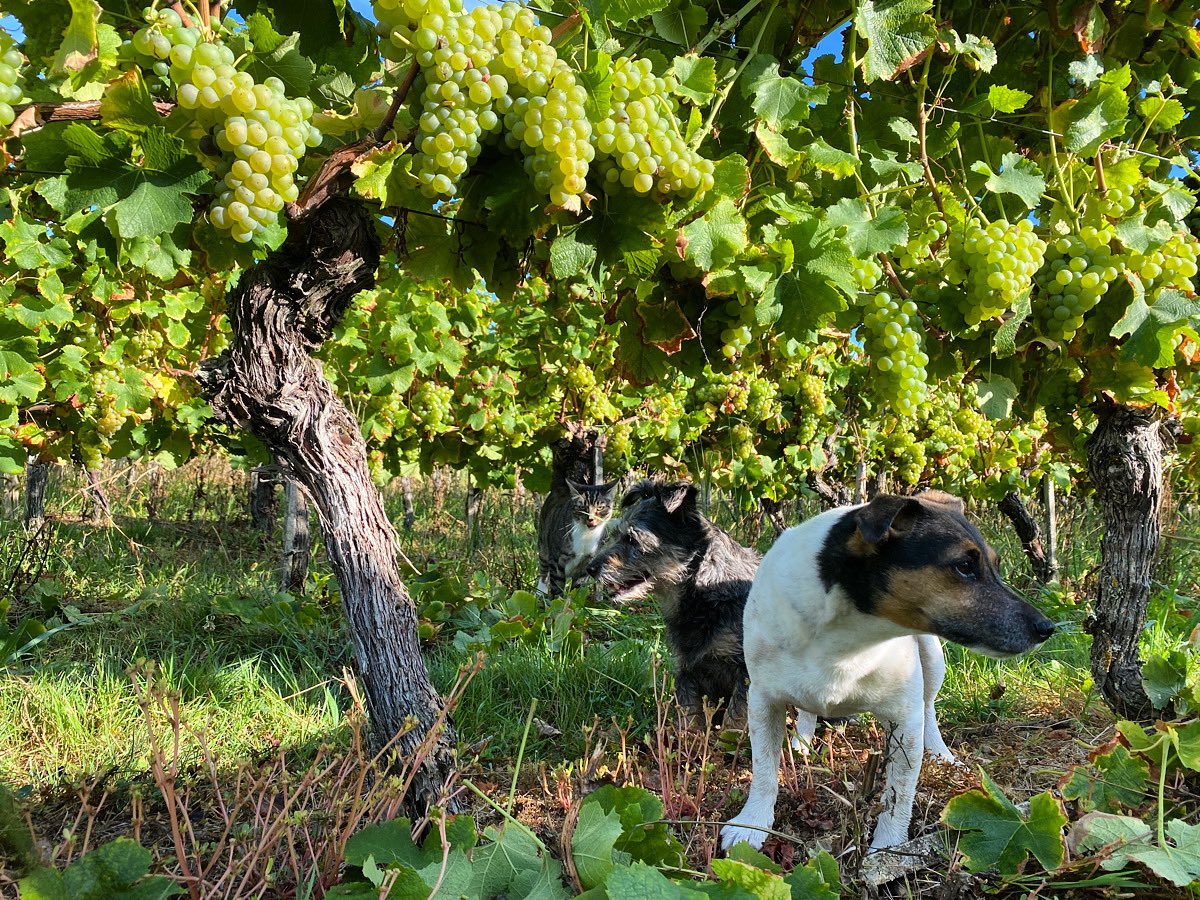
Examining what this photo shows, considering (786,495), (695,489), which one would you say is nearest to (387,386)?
(695,489)

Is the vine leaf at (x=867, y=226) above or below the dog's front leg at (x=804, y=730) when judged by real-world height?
above

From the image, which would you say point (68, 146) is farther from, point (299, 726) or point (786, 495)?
point (786, 495)

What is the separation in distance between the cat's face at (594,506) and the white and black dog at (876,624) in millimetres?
3504

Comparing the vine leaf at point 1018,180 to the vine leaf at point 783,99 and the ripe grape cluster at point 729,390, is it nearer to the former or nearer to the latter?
the vine leaf at point 783,99

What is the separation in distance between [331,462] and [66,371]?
374cm

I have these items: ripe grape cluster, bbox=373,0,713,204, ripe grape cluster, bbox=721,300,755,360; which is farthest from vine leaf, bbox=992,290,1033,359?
ripe grape cluster, bbox=373,0,713,204

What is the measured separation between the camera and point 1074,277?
7.22 ft

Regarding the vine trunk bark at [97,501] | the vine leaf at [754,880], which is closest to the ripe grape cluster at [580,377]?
the vine trunk bark at [97,501]

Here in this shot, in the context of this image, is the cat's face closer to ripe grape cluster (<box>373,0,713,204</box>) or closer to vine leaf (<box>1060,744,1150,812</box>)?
vine leaf (<box>1060,744,1150,812</box>)

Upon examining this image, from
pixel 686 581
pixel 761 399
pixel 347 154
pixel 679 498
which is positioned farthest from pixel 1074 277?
pixel 761 399

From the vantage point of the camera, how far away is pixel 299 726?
3.95 m

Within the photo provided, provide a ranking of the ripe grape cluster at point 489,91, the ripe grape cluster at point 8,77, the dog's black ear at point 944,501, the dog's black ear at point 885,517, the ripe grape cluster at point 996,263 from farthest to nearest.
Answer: the dog's black ear at point 944,501 → the dog's black ear at point 885,517 → the ripe grape cluster at point 996,263 → the ripe grape cluster at point 489,91 → the ripe grape cluster at point 8,77

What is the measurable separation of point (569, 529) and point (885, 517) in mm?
5004

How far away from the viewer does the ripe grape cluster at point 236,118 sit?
Result: 1.37 m
